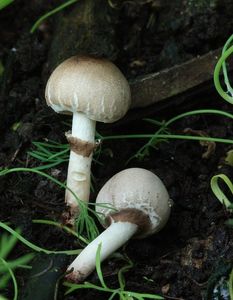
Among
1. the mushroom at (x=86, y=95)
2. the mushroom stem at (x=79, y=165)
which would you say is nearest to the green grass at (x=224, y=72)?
the mushroom at (x=86, y=95)

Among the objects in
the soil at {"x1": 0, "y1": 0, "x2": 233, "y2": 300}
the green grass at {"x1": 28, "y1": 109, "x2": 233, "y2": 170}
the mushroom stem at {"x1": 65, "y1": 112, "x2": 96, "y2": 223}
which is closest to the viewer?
the soil at {"x1": 0, "y1": 0, "x2": 233, "y2": 300}

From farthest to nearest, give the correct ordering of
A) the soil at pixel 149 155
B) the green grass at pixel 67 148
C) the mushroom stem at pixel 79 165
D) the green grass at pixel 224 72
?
the green grass at pixel 67 148, the mushroom stem at pixel 79 165, the soil at pixel 149 155, the green grass at pixel 224 72

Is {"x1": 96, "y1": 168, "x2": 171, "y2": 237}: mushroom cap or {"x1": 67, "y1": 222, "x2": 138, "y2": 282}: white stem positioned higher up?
{"x1": 96, "y1": 168, "x2": 171, "y2": 237}: mushroom cap

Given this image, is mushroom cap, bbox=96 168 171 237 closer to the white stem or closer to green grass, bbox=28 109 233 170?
the white stem

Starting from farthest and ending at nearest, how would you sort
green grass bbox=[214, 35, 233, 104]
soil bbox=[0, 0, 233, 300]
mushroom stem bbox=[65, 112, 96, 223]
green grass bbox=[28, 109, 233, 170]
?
green grass bbox=[28, 109, 233, 170] < mushroom stem bbox=[65, 112, 96, 223] < soil bbox=[0, 0, 233, 300] < green grass bbox=[214, 35, 233, 104]

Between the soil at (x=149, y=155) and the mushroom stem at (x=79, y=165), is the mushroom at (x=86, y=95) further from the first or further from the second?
the soil at (x=149, y=155)

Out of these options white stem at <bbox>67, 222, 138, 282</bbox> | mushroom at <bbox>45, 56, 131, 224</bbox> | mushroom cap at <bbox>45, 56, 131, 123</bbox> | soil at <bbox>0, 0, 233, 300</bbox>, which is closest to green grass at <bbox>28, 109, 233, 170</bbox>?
soil at <bbox>0, 0, 233, 300</bbox>

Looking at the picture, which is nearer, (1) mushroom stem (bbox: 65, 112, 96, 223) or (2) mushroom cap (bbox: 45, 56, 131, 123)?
(2) mushroom cap (bbox: 45, 56, 131, 123)
